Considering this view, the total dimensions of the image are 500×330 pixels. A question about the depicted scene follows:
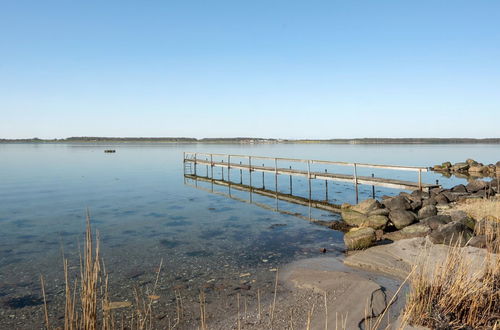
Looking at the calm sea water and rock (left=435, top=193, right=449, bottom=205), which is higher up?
rock (left=435, top=193, right=449, bottom=205)

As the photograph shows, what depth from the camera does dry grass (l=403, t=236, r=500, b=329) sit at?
489 centimetres

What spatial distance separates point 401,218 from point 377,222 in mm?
996

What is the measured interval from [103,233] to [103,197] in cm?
917

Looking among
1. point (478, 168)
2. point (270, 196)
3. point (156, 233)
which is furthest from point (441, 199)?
point (478, 168)

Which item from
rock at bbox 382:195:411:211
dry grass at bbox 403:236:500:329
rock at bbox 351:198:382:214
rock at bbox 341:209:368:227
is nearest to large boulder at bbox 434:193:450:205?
rock at bbox 382:195:411:211

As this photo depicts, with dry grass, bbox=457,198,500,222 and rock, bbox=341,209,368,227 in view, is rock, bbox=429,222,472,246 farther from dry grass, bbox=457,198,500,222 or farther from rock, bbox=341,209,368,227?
rock, bbox=341,209,368,227

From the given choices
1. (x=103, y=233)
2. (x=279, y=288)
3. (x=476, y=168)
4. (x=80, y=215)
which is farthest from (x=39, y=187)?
(x=476, y=168)

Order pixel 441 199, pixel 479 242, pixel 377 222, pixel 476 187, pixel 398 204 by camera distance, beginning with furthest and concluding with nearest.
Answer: pixel 476 187 < pixel 441 199 < pixel 398 204 < pixel 377 222 < pixel 479 242

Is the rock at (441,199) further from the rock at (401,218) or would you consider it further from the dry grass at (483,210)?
the rock at (401,218)

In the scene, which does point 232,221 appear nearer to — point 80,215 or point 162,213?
point 162,213

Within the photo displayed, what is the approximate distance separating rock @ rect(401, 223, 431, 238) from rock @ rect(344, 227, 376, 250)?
5.13ft

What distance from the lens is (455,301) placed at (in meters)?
4.98

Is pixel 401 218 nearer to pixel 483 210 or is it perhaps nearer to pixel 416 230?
pixel 416 230

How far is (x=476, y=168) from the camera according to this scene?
39.0 meters
